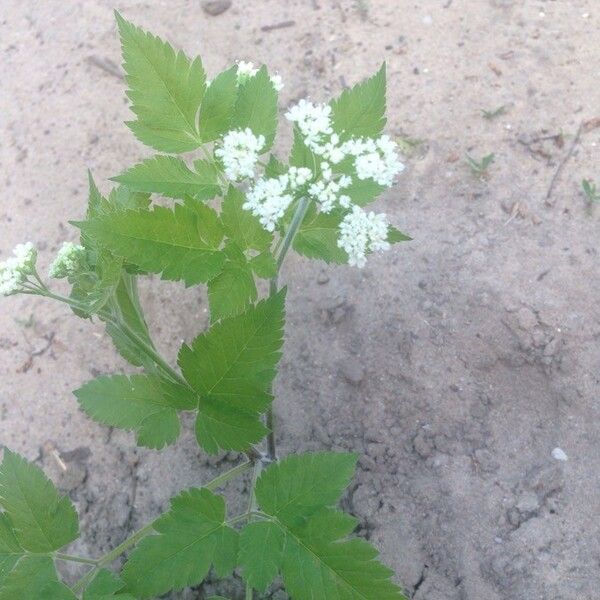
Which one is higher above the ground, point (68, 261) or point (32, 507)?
point (68, 261)

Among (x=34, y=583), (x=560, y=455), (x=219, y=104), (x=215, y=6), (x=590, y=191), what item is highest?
(x=219, y=104)

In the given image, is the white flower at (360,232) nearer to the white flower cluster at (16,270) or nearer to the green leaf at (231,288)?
the green leaf at (231,288)

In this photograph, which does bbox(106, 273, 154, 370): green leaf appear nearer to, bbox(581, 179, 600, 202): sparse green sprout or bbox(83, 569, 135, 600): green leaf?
bbox(83, 569, 135, 600): green leaf

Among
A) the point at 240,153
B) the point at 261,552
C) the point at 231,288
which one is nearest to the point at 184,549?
the point at 261,552

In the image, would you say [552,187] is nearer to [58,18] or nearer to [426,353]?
[426,353]

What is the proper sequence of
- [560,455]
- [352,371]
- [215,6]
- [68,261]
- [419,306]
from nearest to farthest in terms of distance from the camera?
[68,261]
[560,455]
[352,371]
[419,306]
[215,6]

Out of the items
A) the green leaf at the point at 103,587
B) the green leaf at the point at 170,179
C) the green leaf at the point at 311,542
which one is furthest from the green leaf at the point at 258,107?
the green leaf at the point at 103,587

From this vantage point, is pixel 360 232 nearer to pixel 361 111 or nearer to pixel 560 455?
pixel 361 111
